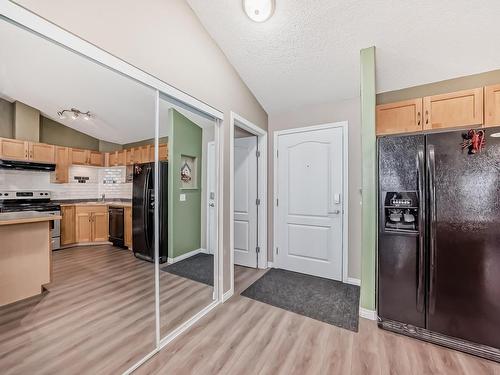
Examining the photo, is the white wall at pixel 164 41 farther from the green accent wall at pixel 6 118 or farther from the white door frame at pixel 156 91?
the green accent wall at pixel 6 118

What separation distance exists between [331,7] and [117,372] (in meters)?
3.22

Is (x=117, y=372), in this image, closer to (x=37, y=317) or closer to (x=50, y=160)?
(x=37, y=317)

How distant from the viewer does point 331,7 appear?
197 centimetres

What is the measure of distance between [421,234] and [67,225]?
8.95 feet

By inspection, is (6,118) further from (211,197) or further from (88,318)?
(211,197)

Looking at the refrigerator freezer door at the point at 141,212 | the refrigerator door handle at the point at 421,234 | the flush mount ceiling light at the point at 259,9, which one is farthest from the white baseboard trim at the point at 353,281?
the flush mount ceiling light at the point at 259,9

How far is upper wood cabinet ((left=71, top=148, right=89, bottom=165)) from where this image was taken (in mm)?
1568

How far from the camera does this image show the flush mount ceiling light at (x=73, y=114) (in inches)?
58.8

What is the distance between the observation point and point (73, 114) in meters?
1.56

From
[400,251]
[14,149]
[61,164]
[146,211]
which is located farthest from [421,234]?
[14,149]

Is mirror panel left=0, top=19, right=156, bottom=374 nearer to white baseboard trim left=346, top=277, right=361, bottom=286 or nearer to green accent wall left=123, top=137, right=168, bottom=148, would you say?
green accent wall left=123, top=137, right=168, bottom=148

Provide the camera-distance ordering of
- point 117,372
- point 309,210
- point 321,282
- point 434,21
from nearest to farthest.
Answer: point 117,372, point 434,21, point 321,282, point 309,210

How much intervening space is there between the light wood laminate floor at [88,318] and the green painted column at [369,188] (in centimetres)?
173

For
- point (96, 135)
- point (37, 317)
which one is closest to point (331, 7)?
point (96, 135)
